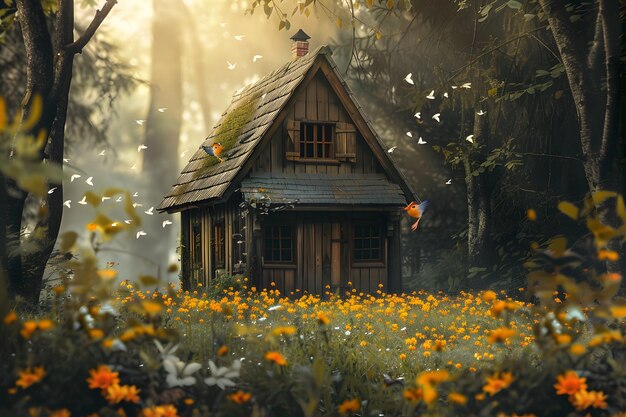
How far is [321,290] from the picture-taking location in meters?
17.2

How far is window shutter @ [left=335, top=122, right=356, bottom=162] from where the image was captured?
17516 mm

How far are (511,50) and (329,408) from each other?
40.3 ft

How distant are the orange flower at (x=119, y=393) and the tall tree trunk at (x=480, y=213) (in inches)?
570

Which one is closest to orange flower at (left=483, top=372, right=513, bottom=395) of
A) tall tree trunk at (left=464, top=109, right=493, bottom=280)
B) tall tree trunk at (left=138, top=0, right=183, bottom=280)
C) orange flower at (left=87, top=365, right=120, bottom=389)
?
orange flower at (left=87, top=365, right=120, bottom=389)

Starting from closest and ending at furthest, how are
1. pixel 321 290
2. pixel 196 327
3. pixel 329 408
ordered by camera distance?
pixel 329 408
pixel 196 327
pixel 321 290

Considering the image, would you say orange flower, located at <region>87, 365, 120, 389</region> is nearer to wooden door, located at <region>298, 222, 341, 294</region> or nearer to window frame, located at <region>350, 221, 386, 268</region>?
wooden door, located at <region>298, 222, 341, 294</region>

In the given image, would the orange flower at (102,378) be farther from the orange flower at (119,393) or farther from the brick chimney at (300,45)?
the brick chimney at (300,45)

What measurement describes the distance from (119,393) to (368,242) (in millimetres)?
14106

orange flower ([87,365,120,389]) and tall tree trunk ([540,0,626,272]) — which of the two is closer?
orange flower ([87,365,120,389])

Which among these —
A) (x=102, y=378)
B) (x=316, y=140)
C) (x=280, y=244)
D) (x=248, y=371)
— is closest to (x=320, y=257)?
(x=280, y=244)

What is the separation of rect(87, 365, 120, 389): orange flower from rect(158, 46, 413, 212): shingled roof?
39.4ft

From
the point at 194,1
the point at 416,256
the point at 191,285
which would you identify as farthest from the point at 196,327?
the point at 194,1

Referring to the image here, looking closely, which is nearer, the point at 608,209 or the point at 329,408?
the point at 329,408

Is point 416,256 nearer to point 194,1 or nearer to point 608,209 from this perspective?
point 608,209
